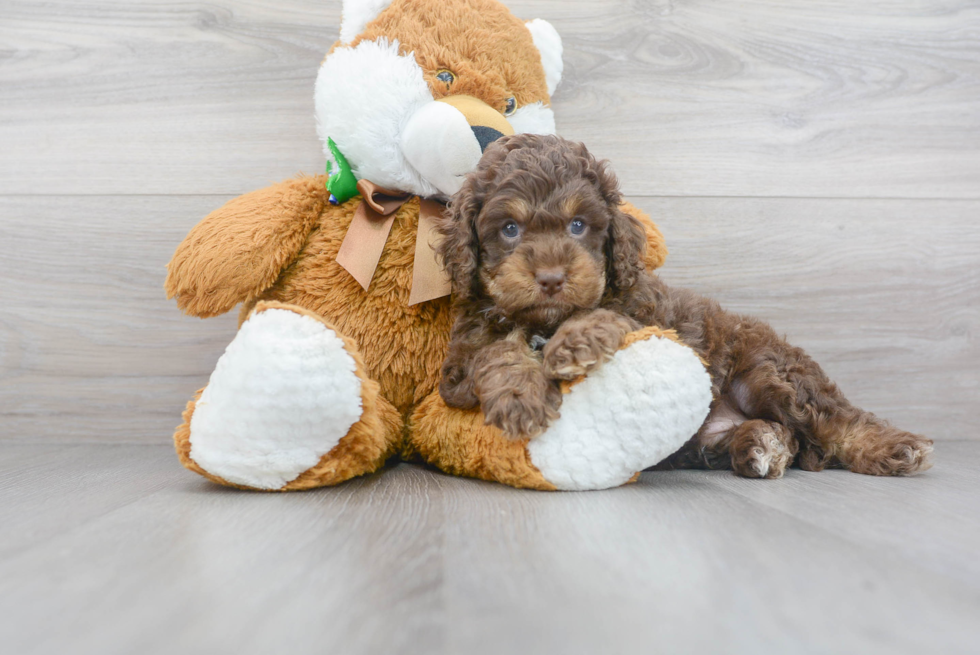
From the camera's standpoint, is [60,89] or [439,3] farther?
[60,89]

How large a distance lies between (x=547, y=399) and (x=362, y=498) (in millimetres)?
360

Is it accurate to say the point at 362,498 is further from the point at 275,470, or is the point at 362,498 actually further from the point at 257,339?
the point at 257,339

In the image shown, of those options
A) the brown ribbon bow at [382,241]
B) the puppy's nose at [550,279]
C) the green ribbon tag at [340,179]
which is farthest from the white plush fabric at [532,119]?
the puppy's nose at [550,279]

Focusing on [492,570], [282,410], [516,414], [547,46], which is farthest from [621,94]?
[492,570]

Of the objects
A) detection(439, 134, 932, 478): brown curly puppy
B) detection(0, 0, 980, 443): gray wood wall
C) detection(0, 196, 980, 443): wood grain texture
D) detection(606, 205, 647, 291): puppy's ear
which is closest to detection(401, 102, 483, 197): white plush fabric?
detection(439, 134, 932, 478): brown curly puppy

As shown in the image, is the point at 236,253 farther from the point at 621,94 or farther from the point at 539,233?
the point at 621,94

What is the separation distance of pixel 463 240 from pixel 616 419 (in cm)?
43

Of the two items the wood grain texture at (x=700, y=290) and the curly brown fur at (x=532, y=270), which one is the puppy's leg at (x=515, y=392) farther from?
the wood grain texture at (x=700, y=290)

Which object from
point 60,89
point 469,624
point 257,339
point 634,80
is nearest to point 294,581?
point 469,624

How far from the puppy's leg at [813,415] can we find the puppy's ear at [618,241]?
0.40 meters

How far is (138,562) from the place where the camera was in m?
0.83

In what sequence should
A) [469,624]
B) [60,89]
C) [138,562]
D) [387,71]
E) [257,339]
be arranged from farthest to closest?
[60,89]
[387,71]
[257,339]
[138,562]
[469,624]

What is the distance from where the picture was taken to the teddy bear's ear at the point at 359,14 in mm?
1511

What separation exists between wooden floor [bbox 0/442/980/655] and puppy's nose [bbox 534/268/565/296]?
14.1 inches
